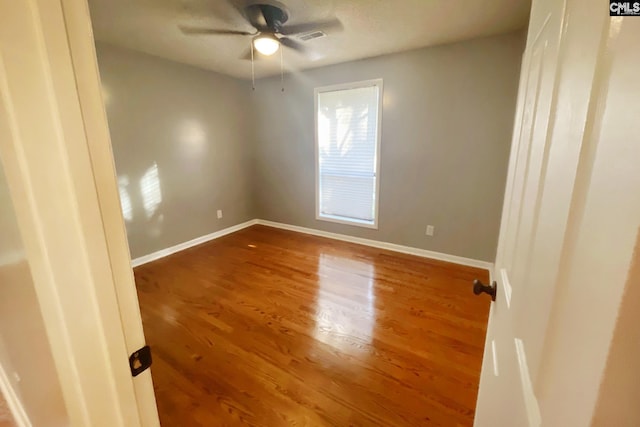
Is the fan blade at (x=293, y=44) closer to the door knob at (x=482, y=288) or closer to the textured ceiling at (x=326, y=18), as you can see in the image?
the textured ceiling at (x=326, y=18)

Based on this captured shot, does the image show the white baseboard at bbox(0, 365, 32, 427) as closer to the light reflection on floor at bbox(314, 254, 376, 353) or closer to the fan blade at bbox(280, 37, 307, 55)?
the light reflection on floor at bbox(314, 254, 376, 353)

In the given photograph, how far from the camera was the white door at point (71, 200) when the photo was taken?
416 mm

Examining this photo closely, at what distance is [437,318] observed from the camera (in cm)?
217

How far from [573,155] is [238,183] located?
427 cm

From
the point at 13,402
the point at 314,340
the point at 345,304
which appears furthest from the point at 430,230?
the point at 13,402

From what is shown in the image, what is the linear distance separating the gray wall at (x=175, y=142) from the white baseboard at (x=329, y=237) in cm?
8

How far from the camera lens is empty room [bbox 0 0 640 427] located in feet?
1.15

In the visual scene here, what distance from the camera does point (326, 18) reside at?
218 centimetres

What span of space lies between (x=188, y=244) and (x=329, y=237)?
75.8 inches

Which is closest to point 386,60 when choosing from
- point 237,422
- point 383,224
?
point 383,224

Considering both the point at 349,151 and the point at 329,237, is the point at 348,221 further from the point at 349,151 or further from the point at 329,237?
the point at 349,151

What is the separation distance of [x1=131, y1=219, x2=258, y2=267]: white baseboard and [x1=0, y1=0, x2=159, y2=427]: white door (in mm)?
2672

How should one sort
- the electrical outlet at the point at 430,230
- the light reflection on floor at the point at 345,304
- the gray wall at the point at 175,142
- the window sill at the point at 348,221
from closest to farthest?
the light reflection on floor at the point at 345,304 < the gray wall at the point at 175,142 < the electrical outlet at the point at 430,230 < the window sill at the point at 348,221

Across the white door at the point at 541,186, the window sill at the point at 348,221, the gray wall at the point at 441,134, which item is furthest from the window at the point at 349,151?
the white door at the point at 541,186
